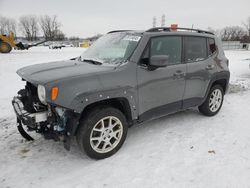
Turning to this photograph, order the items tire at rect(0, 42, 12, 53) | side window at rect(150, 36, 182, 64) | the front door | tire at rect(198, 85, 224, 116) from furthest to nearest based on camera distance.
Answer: tire at rect(0, 42, 12, 53) < tire at rect(198, 85, 224, 116) < side window at rect(150, 36, 182, 64) < the front door

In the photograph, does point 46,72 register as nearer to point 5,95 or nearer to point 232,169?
point 232,169

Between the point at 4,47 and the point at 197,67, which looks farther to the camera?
the point at 4,47

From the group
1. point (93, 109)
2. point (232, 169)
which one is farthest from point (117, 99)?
point (232, 169)

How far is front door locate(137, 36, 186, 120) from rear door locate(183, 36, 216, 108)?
17cm

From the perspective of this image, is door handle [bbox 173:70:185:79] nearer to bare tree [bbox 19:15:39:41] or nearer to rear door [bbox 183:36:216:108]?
rear door [bbox 183:36:216:108]

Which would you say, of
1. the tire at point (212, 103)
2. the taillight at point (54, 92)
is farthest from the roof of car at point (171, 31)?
the taillight at point (54, 92)

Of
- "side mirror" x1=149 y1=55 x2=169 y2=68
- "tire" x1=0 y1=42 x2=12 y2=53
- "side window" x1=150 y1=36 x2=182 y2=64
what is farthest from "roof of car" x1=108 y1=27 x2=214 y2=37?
"tire" x1=0 y1=42 x2=12 y2=53

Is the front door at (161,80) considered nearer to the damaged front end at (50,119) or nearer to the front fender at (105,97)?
→ the front fender at (105,97)

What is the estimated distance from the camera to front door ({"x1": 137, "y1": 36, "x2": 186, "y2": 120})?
132 inches

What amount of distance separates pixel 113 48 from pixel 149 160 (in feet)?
6.05

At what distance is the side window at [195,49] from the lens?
4027 mm

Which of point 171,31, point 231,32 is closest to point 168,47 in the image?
point 171,31

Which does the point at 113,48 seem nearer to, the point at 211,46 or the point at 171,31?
A: the point at 171,31

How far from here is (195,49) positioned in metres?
4.20
